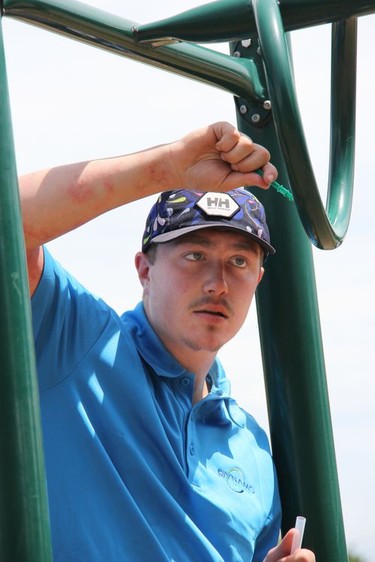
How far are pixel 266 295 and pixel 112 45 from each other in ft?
2.39

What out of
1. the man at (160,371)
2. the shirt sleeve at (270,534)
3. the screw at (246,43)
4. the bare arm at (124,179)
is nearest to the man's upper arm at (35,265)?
the man at (160,371)

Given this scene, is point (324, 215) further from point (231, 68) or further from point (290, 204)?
point (290, 204)

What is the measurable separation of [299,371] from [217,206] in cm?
48

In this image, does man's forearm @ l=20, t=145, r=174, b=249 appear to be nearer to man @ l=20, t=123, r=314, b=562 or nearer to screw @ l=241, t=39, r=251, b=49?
man @ l=20, t=123, r=314, b=562

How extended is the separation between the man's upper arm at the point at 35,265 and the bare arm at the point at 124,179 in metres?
0.13

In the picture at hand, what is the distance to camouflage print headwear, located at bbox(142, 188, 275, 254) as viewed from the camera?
2.75m

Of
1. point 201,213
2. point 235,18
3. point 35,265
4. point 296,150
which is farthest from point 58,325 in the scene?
point 296,150

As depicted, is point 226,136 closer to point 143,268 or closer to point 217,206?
point 217,206

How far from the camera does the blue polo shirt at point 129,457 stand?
94.5 inches

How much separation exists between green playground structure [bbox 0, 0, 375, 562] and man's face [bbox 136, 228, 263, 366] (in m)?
0.15

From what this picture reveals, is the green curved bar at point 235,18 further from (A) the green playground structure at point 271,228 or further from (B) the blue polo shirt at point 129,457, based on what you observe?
(B) the blue polo shirt at point 129,457

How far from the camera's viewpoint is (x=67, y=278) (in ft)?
8.36

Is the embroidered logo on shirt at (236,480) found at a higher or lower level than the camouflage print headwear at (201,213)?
lower

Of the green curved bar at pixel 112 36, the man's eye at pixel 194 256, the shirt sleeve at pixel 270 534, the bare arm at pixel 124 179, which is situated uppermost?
the green curved bar at pixel 112 36
